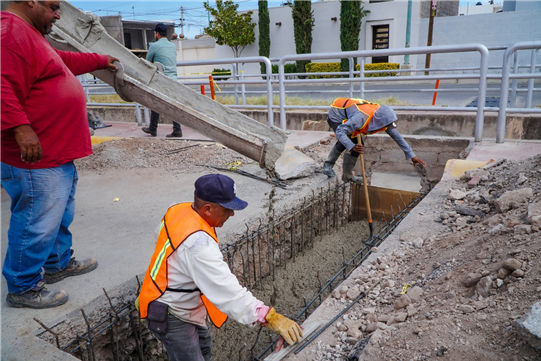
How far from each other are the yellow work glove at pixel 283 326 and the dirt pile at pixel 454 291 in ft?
0.81

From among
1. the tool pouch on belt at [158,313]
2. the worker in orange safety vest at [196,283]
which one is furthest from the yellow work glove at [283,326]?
the tool pouch on belt at [158,313]

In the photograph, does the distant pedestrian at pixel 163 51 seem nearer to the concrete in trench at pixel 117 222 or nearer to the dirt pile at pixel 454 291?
the concrete in trench at pixel 117 222

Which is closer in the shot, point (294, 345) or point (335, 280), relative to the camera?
point (294, 345)

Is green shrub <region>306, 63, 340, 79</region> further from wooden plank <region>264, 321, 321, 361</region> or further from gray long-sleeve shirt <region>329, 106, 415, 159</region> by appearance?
wooden plank <region>264, 321, 321, 361</region>

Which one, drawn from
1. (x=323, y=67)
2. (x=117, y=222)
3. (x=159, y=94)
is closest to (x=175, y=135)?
(x=117, y=222)

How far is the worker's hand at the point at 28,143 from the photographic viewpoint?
2.04 metres

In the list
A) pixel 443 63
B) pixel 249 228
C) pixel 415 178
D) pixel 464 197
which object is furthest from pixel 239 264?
pixel 443 63

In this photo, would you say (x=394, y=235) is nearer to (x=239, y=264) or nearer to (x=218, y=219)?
(x=239, y=264)

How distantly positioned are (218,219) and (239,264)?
1.73m

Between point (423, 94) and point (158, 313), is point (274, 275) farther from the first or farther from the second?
point (423, 94)

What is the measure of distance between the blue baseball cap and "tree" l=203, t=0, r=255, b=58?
2514 cm

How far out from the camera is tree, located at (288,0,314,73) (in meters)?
22.8

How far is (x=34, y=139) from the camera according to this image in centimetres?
209

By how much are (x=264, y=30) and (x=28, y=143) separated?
81.7ft
